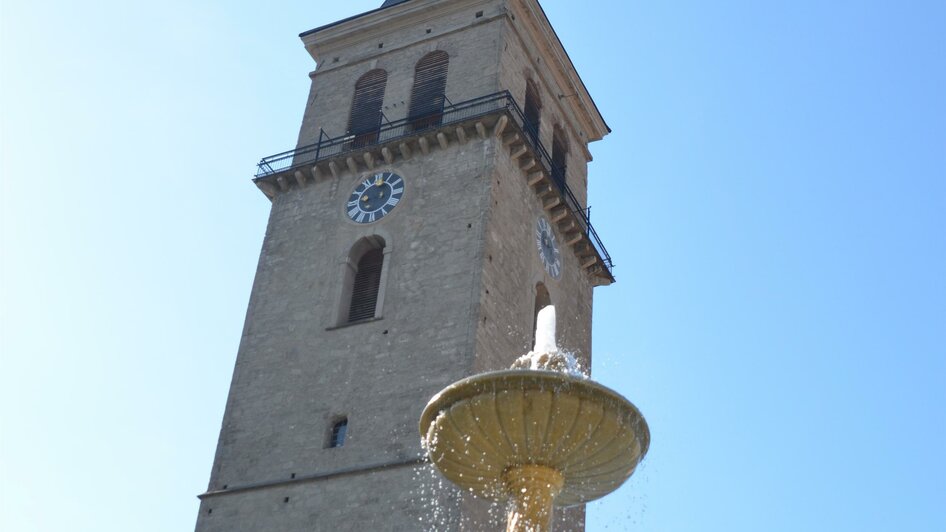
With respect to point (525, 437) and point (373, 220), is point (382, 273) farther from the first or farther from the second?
point (525, 437)

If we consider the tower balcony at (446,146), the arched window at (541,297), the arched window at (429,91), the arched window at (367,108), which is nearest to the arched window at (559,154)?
the tower balcony at (446,146)

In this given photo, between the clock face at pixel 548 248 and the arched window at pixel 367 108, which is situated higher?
the arched window at pixel 367 108

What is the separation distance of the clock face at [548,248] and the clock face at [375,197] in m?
2.98

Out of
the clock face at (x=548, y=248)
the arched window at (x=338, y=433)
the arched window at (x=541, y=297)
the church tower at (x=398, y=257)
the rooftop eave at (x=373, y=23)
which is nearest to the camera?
the church tower at (x=398, y=257)

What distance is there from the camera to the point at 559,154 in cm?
2855

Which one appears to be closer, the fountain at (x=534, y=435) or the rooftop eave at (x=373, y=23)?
the fountain at (x=534, y=435)

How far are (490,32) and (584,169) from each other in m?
4.67

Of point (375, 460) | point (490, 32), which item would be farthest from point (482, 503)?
point (490, 32)

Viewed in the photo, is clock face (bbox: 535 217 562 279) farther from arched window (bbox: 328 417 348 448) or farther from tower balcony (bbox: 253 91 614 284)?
arched window (bbox: 328 417 348 448)

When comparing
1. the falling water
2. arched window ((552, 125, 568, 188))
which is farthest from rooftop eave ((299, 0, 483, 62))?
the falling water

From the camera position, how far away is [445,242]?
897 inches

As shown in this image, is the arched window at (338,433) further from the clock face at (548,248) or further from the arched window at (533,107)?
the arched window at (533,107)

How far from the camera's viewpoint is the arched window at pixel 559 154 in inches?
1083

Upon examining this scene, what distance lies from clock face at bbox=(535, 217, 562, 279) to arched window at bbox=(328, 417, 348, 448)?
5.86 metres
